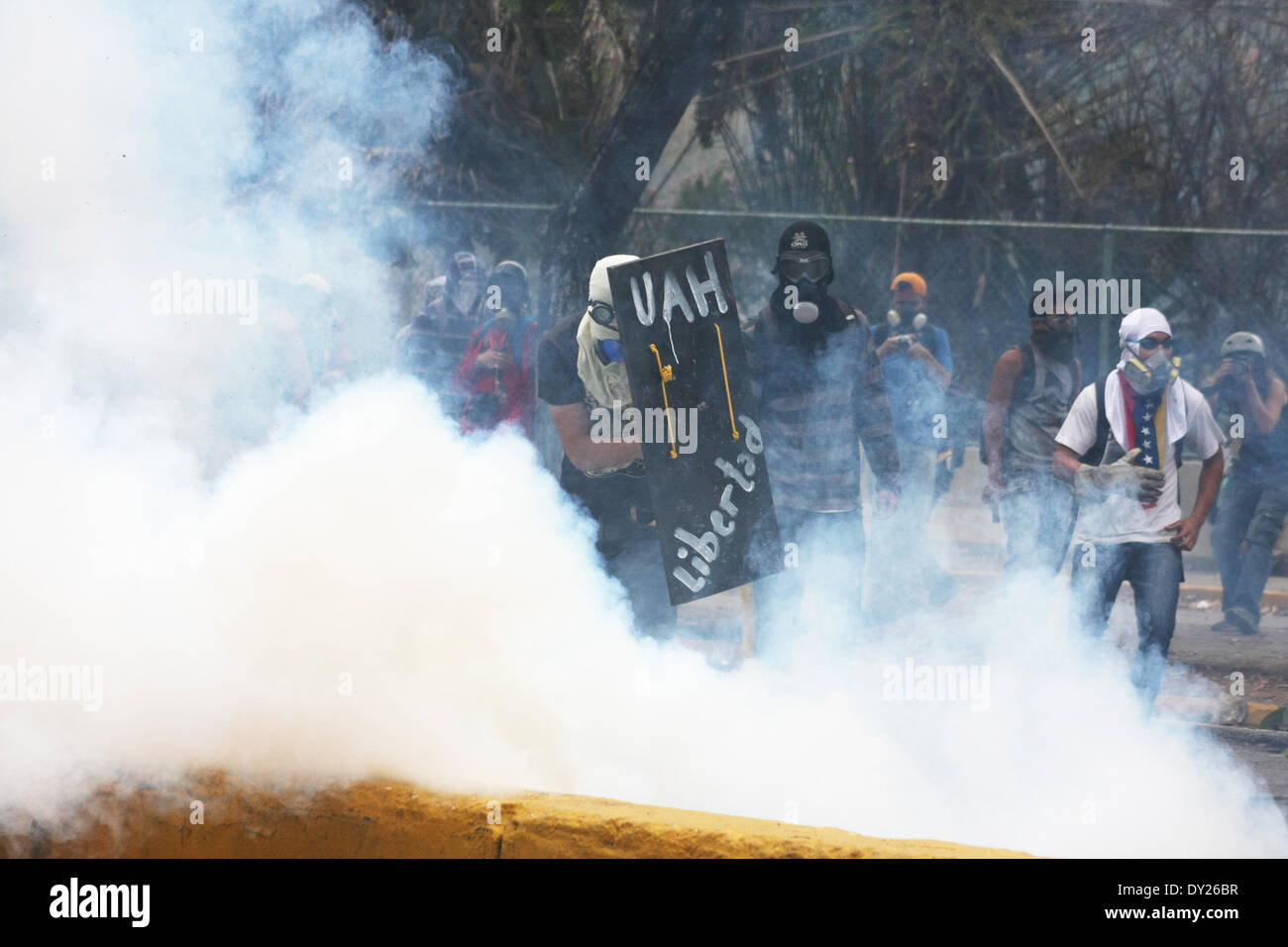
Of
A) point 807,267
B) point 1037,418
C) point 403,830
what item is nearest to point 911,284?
point 1037,418

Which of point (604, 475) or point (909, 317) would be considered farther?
point (909, 317)

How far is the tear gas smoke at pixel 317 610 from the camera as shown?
4.18 meters

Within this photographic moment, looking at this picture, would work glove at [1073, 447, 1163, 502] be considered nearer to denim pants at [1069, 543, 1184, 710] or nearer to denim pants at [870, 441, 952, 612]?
denim pants at [1069, 543, 1184, 710]

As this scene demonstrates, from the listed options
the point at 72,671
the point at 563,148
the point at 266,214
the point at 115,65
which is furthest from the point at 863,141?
the point at 72,671

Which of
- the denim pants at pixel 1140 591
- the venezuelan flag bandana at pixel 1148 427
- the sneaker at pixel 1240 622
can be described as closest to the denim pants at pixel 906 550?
the sneaker at pixel 1240 622

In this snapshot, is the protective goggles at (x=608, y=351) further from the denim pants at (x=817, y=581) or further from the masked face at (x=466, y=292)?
the masked face at (x=466, y=292)

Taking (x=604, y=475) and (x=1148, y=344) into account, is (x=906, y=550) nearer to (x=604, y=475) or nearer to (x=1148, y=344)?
(x=1148, y=344)

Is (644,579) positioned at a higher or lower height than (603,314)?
lower

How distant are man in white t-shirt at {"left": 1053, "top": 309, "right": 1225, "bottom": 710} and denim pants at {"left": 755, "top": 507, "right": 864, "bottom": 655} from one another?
0.85m

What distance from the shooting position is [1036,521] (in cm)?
642

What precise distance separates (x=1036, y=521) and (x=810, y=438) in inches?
52.0

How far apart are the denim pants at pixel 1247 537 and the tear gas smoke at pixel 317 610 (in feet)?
9.00

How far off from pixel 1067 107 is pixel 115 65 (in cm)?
838

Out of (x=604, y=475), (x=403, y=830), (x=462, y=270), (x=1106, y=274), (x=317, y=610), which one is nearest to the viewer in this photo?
(x=403, y=830)
